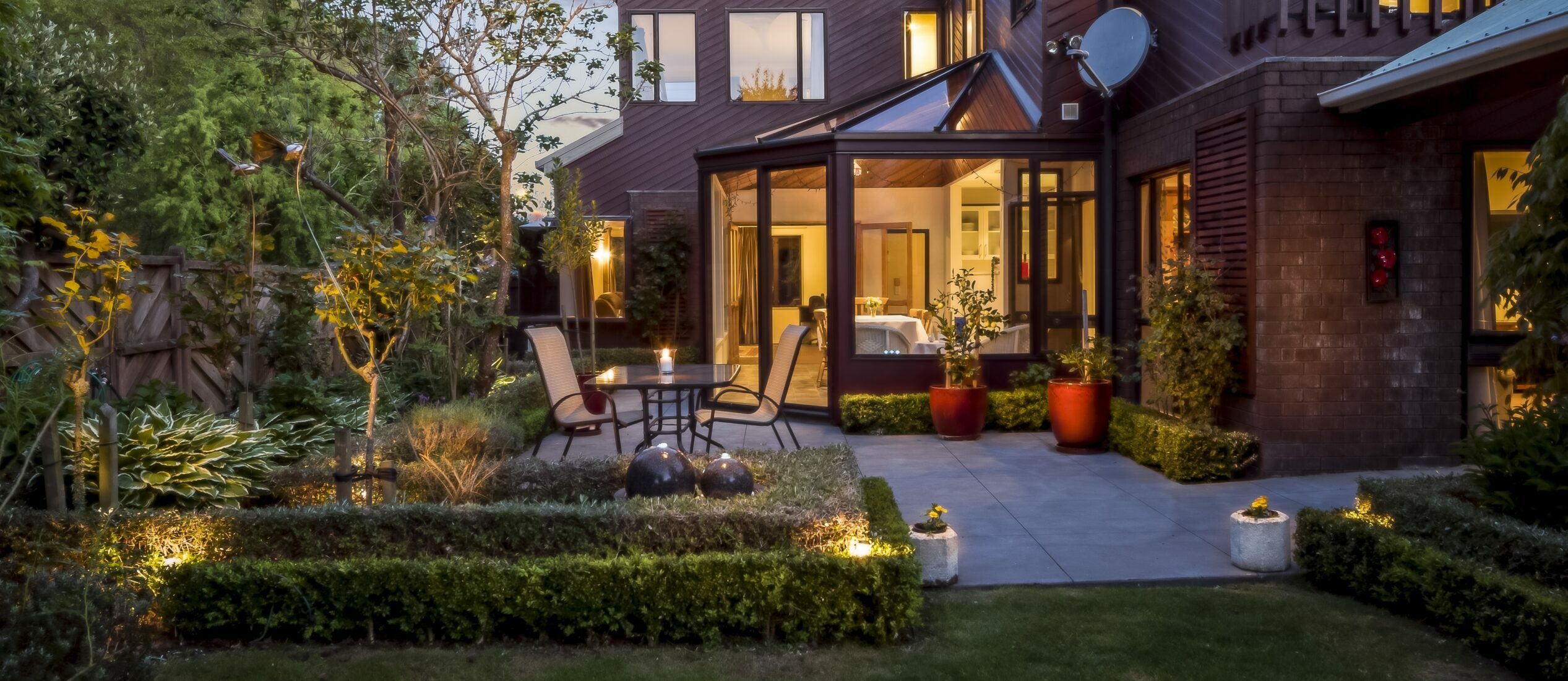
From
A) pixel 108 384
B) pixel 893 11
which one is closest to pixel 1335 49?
pixel 108 384

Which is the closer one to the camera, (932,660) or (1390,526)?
(932,660)

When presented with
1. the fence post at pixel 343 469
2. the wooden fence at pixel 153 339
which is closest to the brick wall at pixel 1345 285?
the fence post at pixel 343 469

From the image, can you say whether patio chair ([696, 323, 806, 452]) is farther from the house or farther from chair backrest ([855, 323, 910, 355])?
chair backrest ([855, 323, 910, 355])

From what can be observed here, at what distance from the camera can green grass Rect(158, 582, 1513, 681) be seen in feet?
12.4

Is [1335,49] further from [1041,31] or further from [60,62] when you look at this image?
[60,62]

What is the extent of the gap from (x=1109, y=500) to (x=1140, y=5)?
424cm

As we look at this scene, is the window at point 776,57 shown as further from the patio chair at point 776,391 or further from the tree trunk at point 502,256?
the patio chair at point 776,391

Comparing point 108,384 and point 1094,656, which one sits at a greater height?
point 108,384

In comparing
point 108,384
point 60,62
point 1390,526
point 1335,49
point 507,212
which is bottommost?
point 1390,526

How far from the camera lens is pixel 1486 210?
7.14m

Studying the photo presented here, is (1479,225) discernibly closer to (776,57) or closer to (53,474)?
(53,474)

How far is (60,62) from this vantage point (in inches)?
379

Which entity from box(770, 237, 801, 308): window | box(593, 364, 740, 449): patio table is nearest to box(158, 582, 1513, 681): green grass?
box(593, 364, 740, 449): patio table

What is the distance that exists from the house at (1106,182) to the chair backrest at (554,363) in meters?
2.51
